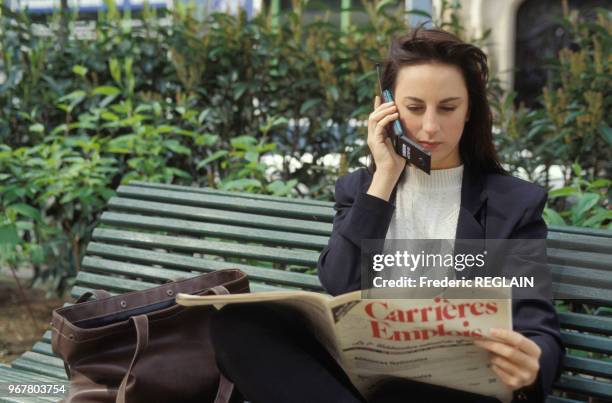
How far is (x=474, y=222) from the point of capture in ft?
8.11

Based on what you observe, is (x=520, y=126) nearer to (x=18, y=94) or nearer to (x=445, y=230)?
(x=445, y=230)

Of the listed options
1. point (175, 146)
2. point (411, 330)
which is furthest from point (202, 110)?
point (411, 330)

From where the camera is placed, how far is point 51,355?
324 cm

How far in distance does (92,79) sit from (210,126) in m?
0.79

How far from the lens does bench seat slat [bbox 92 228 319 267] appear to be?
3082 millimetres

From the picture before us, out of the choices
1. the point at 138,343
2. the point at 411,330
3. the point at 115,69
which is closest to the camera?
the point at 411,330

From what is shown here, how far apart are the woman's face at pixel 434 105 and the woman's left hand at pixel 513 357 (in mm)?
668

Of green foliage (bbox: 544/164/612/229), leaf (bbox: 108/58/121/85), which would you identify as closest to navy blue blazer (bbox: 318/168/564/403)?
green foliage (bbox: 544/164/612/229)

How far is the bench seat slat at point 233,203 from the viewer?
3137 millimetres

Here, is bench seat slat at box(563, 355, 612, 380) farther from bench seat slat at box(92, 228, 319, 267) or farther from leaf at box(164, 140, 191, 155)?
leaf at box(164, 140, 191, 155)

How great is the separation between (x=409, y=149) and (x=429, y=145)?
67mm

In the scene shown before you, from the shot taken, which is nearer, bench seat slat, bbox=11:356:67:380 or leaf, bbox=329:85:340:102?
bench seat slat, bbox=11:356:67:380

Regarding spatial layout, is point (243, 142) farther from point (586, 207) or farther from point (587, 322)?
point (587, 322)

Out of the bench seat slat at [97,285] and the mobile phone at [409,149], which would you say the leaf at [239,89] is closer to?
the bench seat slat at [97,285]
